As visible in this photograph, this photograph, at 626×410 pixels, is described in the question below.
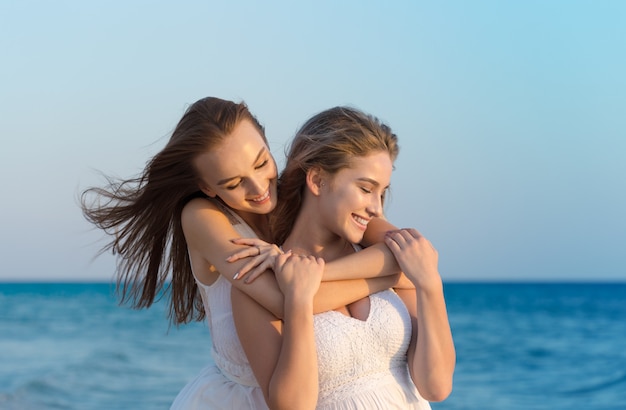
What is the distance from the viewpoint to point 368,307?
11.8 feet

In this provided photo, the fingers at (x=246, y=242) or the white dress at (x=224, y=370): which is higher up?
the fingers at (x=246, y=242)

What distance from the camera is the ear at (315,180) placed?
367cm

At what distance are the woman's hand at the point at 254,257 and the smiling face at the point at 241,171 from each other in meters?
0.19

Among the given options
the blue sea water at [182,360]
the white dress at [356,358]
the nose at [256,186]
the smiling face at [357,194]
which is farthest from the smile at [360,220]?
the blue sea water at [182,360]

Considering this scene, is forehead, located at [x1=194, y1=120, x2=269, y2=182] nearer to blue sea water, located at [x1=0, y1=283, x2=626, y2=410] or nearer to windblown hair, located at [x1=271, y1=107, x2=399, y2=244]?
windblown hair, located at [x1=271, y1=107, x2=399, y2=244]

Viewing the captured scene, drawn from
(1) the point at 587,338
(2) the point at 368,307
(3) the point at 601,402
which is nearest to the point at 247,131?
(2) the point at 368,307

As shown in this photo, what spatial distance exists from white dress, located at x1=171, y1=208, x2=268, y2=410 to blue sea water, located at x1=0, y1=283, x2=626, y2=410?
10.3 ft

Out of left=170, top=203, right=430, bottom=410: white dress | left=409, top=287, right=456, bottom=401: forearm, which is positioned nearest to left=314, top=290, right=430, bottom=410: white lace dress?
left=170, top=203, right=430, bottom=410: white dress

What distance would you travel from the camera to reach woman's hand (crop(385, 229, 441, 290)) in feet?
11.3

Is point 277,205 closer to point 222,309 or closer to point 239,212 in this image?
point 239,212

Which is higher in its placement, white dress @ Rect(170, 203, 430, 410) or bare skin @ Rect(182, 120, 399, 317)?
bare skin @ Rect(182, 120, 399, 317)

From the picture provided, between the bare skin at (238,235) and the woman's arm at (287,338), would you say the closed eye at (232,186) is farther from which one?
the woman's arm at (287,338)

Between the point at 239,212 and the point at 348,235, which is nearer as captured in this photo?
the point at 348,235

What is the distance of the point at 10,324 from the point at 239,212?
90.8ft
